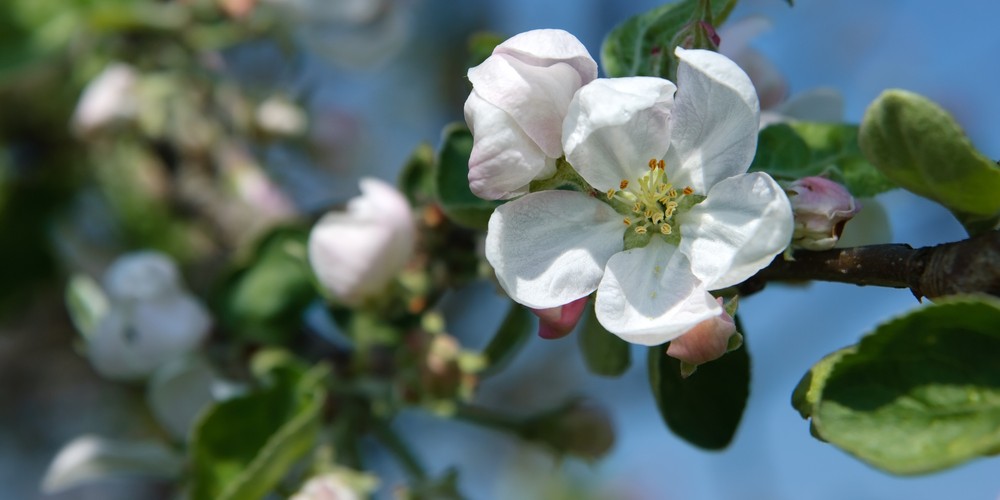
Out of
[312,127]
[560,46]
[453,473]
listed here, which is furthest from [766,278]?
[312,127]

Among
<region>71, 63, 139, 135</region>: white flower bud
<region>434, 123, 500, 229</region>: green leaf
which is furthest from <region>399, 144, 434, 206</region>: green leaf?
<region>71, 63, 139, 135</region>: white flower bud

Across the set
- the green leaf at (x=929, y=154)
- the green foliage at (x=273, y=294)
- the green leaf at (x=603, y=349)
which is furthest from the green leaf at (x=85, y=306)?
the green leaf at (x=929, y=154)

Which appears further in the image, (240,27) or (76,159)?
(76,159)

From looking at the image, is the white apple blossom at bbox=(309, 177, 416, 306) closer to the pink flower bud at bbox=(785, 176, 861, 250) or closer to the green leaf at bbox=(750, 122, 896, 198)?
the green leaf at bbox=(750, 122, 896, 198)

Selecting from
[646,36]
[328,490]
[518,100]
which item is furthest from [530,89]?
[328,490]

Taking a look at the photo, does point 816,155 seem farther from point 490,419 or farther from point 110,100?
point 110,100

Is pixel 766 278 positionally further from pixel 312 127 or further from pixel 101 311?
pixel 312 127
